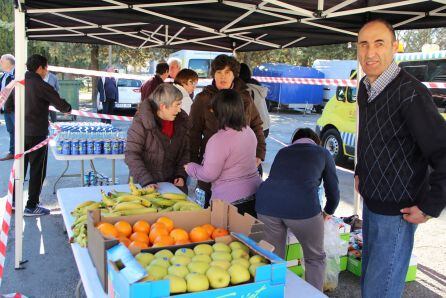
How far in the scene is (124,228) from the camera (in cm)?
218

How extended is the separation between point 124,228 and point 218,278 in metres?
0.76

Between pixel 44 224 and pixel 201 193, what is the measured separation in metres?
2.49

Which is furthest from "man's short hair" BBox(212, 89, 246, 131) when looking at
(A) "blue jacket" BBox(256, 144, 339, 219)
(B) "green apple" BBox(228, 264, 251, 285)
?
(B) "green apple" BBox(228, 264, 251, 285)

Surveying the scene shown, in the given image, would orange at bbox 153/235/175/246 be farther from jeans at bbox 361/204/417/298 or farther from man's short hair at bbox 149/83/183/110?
man's short hair at bbox 149/83/183/110

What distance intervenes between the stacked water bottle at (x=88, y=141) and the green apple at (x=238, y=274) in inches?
166

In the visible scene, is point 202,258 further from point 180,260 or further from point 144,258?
point 144,258

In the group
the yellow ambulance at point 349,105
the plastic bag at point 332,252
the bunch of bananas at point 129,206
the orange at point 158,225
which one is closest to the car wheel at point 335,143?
the yellow ambulance at point 349,105

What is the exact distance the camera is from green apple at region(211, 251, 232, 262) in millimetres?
1790

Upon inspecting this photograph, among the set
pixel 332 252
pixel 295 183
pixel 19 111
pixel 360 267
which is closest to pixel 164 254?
pixel 295 183

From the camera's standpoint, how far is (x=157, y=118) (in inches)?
143

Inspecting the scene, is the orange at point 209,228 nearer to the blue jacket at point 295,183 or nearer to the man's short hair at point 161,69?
the blue jacket at point 295,183

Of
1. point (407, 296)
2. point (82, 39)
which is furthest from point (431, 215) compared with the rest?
point (82, 39)

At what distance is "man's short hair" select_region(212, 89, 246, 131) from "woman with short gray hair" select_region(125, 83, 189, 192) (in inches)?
20.1

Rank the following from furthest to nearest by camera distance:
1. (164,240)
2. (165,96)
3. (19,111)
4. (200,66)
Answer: (200,66), (19,111), (165,96), (164,240)
